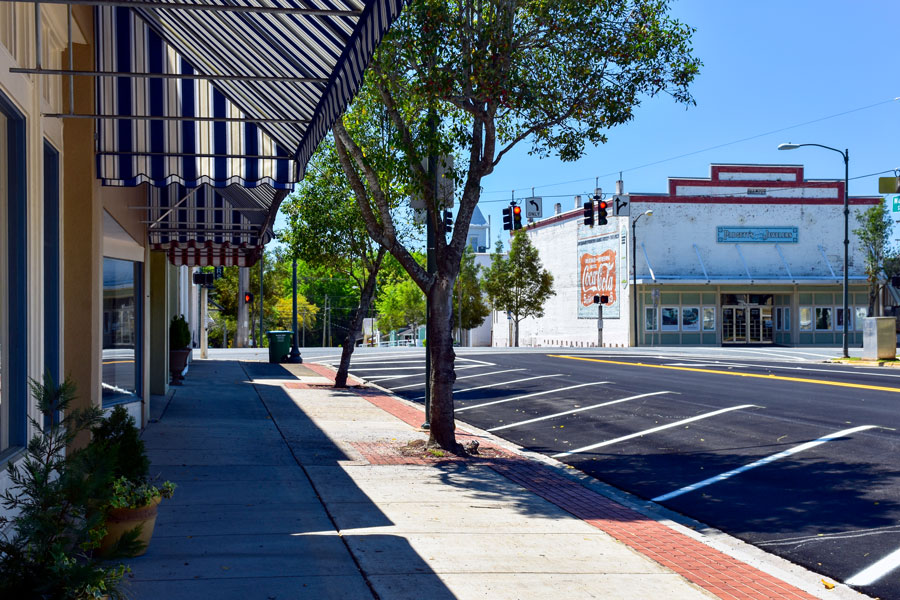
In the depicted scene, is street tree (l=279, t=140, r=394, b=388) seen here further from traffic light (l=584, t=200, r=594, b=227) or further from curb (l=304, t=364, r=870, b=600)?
traffic light (l=584, t=200, r=594, b=227)

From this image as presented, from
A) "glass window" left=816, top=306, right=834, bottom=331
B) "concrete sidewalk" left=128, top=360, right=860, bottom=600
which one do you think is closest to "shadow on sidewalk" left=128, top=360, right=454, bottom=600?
"concrete sidewalk" left=128, top=360, right=860, bottom=600

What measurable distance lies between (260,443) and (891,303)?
180 feet

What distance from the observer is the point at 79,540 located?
13.3 feet

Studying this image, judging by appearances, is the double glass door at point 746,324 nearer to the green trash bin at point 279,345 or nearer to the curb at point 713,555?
the green trash bin at point 279,345

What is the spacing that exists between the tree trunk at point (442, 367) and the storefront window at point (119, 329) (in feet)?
13.3

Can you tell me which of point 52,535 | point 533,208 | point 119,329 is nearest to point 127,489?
point 52,535

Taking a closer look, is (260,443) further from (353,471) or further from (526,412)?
(526,412)

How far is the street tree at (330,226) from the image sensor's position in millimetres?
21236

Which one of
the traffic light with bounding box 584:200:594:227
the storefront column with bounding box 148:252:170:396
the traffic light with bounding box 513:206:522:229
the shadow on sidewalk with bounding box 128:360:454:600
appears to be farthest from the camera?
the traffic light with bounding box 584:200:594:227

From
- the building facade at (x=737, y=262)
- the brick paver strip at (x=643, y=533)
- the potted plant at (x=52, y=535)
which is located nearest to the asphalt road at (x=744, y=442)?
the brick paver strip at (x=643, y=533)

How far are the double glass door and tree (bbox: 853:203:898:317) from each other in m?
6.40

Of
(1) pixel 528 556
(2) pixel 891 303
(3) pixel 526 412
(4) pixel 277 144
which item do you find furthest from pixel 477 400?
(2) pixel 891 303

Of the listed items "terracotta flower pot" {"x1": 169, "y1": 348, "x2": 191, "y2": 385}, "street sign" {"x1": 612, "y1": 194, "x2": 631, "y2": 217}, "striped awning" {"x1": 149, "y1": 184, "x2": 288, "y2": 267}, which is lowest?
"terracotta flower pot" {"x1": 169, "y1": 348, "x2": 191, "y2": 385}

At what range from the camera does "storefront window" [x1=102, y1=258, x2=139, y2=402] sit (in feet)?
36.0
